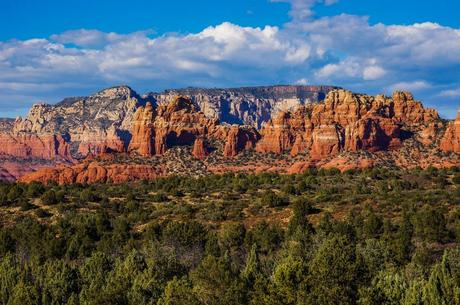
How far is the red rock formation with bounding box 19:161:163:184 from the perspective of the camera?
146m

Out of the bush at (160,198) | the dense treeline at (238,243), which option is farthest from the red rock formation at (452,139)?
the bush at (160,198)

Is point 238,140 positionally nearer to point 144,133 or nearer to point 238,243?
point 144,133

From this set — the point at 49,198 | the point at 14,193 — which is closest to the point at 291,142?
the point at 49,198

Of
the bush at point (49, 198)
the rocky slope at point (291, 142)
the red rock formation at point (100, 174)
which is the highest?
the rocky slope at point (291, 142)

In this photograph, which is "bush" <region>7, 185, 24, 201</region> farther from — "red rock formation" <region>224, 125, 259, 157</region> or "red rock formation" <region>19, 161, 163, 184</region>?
"red rock formation" <region>224, 125, 259, 157</region>

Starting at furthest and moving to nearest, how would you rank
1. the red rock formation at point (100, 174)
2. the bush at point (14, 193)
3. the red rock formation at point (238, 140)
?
the red rock formation at point (238, 140), the red rock formation at point (100, 174), the bush at point (14, 193)

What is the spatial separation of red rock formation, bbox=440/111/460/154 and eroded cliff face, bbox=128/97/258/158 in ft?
166

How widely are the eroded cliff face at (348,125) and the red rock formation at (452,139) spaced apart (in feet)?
19.9

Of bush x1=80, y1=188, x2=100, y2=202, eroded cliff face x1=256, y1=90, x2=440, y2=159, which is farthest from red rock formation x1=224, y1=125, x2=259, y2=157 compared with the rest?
bush x1=80, y1=188, x2=100, y2=202

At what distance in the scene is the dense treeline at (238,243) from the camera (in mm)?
32156

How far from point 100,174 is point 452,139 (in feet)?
279

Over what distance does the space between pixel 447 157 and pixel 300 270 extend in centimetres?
11178

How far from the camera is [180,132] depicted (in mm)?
166875

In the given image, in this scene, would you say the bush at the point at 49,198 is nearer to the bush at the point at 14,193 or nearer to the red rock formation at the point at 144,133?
the bush at the point at 14,193
